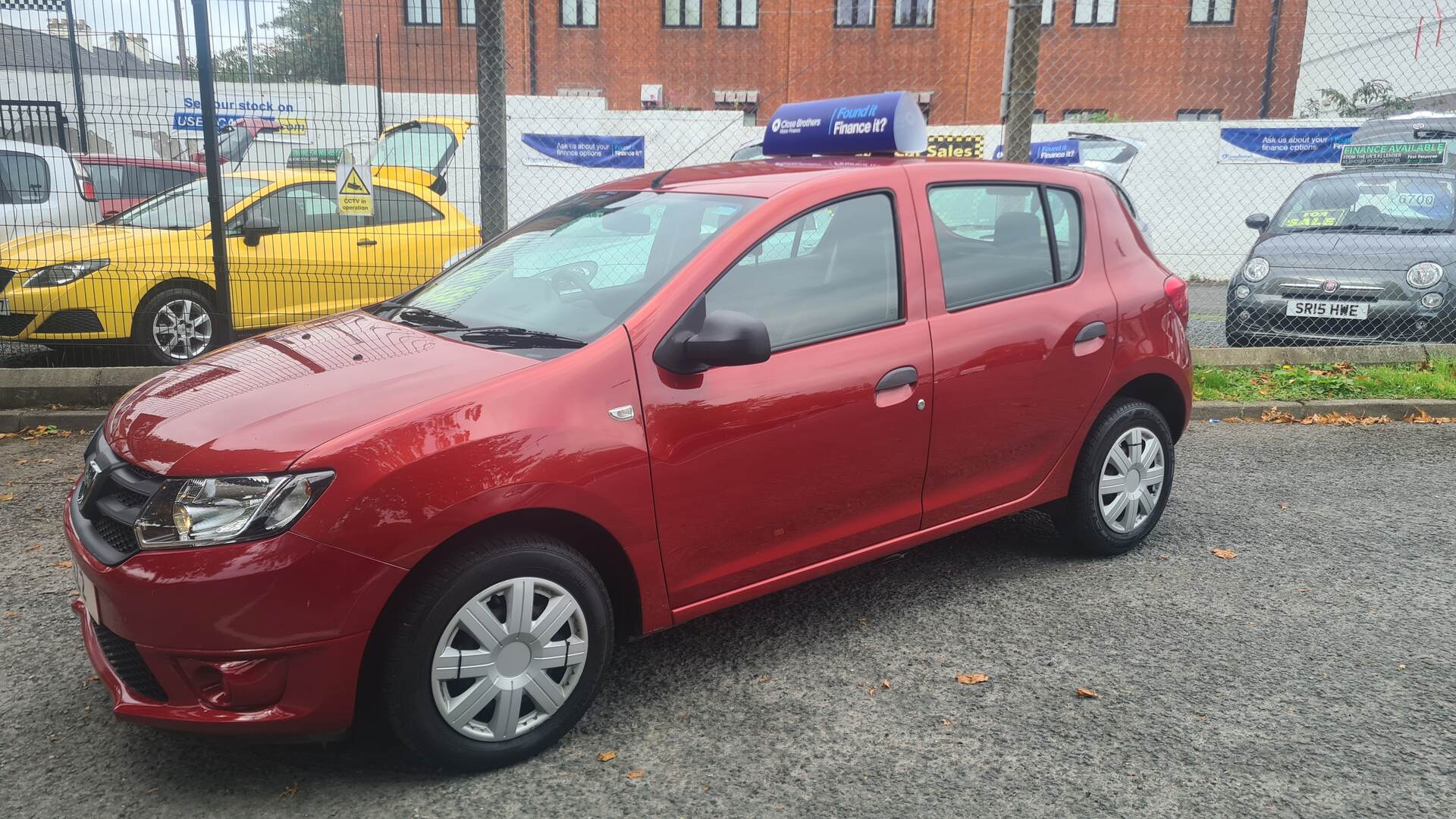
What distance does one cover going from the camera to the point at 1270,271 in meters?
8.59

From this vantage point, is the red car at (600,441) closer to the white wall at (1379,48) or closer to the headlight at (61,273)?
the headlight at (61,273)

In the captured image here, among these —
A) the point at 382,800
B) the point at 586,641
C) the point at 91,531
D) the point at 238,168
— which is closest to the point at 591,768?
the point at 586,641

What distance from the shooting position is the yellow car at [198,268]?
289 inches

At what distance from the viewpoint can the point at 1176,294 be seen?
446 cm

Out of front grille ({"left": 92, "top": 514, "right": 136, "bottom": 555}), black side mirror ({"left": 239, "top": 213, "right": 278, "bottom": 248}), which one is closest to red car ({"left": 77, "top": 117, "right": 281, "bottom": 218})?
black side mirror ({"left": 239, "top": 213, "right": 278, "bottom": 248})

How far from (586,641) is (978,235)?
2.08m

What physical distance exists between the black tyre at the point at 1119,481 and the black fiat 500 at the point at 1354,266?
4674 millimetres

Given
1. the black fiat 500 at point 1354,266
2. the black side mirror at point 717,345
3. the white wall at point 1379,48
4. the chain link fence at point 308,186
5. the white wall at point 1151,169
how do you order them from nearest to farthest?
1. the black side mirror at point 717,345
2. the chain link fence at point 308,186
3. the black fiat 500 at point 1354,266
4. the white wall at point 1151,169
5. the white wall at point 1379,48

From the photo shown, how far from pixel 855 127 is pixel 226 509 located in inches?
108

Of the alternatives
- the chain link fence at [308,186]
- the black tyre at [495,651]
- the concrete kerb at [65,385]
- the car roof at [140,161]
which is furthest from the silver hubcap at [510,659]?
the car roof at [140,161]

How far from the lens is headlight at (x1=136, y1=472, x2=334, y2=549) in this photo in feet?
8.22

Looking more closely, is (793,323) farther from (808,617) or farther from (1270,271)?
(1270,271)

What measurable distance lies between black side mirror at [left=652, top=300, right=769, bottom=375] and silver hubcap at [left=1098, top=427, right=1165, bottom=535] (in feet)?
6.43

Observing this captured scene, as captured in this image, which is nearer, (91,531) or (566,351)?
(91,531)
